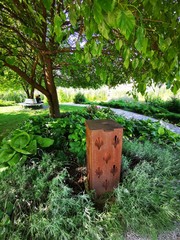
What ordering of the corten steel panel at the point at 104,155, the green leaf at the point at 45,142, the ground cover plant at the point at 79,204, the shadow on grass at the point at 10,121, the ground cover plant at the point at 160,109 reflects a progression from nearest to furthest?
the ground cover plant at the point at 79,204, the corten steel panel at the point at 104,155, the green leaf at the point at 45,142, the shadow on grass at the point at 10,121, the ground cover plant at the point at 160,109

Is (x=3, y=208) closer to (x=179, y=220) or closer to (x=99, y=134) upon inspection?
(x=99, y=134)

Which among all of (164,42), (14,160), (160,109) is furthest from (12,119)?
(160,109)

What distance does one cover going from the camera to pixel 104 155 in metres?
1.54

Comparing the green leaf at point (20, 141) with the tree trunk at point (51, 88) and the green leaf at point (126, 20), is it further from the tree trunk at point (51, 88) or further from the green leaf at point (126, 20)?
the tree trunk at point (51, 88)

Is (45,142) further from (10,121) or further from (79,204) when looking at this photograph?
(10,121)

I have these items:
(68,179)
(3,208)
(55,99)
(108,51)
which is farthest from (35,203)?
(55,99)

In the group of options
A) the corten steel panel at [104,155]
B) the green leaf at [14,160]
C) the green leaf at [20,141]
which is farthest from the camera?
the green leaf at [20,141]

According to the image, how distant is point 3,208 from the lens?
4.45ft

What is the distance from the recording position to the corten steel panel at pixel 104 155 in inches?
58.6

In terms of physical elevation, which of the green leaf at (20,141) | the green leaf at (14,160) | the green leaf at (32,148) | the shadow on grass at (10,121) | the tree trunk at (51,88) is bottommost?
the shadow on grass at (10,121)

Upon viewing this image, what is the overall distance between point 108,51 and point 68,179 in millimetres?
1950

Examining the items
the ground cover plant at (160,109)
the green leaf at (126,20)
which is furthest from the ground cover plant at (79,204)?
the ground cover plant at (160,109)

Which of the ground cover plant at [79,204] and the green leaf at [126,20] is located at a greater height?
the green leaf at [126,20]

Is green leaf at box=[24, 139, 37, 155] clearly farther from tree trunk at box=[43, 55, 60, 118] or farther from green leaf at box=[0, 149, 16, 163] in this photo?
tree trunk at box=[43, 55, 60, 118]
